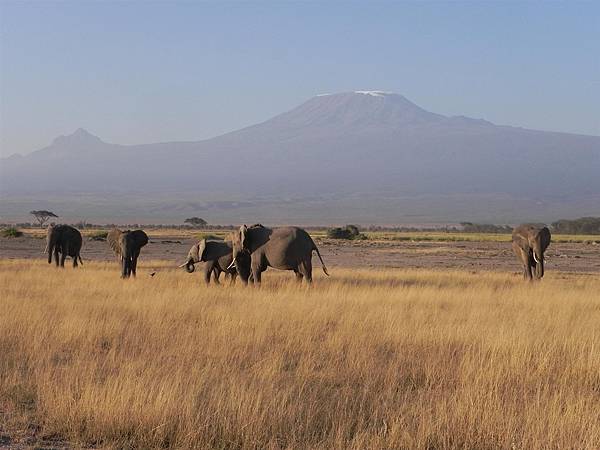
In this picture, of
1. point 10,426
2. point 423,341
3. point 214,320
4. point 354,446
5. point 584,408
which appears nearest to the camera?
point 354,446

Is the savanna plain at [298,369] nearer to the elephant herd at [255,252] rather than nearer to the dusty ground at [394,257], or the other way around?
the elephant herd at [255,252]

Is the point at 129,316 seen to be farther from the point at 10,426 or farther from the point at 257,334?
the point at 10,426

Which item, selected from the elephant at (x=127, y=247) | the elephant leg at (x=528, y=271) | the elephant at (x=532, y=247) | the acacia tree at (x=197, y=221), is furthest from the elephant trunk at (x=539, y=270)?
the acacia tree at (x=197, y=221)

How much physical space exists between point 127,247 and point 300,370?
49.6 ft

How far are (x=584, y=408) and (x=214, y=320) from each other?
23.0 ft

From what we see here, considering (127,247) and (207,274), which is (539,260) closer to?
(207,274)

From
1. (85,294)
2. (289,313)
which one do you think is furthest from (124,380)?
(85,294)

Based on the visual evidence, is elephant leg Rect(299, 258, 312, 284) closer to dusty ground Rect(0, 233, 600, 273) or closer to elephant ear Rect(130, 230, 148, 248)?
elephant ear Rect(130, 230, 148, 248)

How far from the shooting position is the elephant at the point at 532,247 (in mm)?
24984

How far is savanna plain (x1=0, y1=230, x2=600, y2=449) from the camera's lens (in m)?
7.31

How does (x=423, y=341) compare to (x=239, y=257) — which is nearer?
(x=423, y=341)

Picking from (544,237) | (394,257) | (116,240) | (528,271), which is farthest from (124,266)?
(394,257)

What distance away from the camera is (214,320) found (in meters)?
13.9

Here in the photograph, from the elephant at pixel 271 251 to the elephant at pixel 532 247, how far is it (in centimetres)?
700
